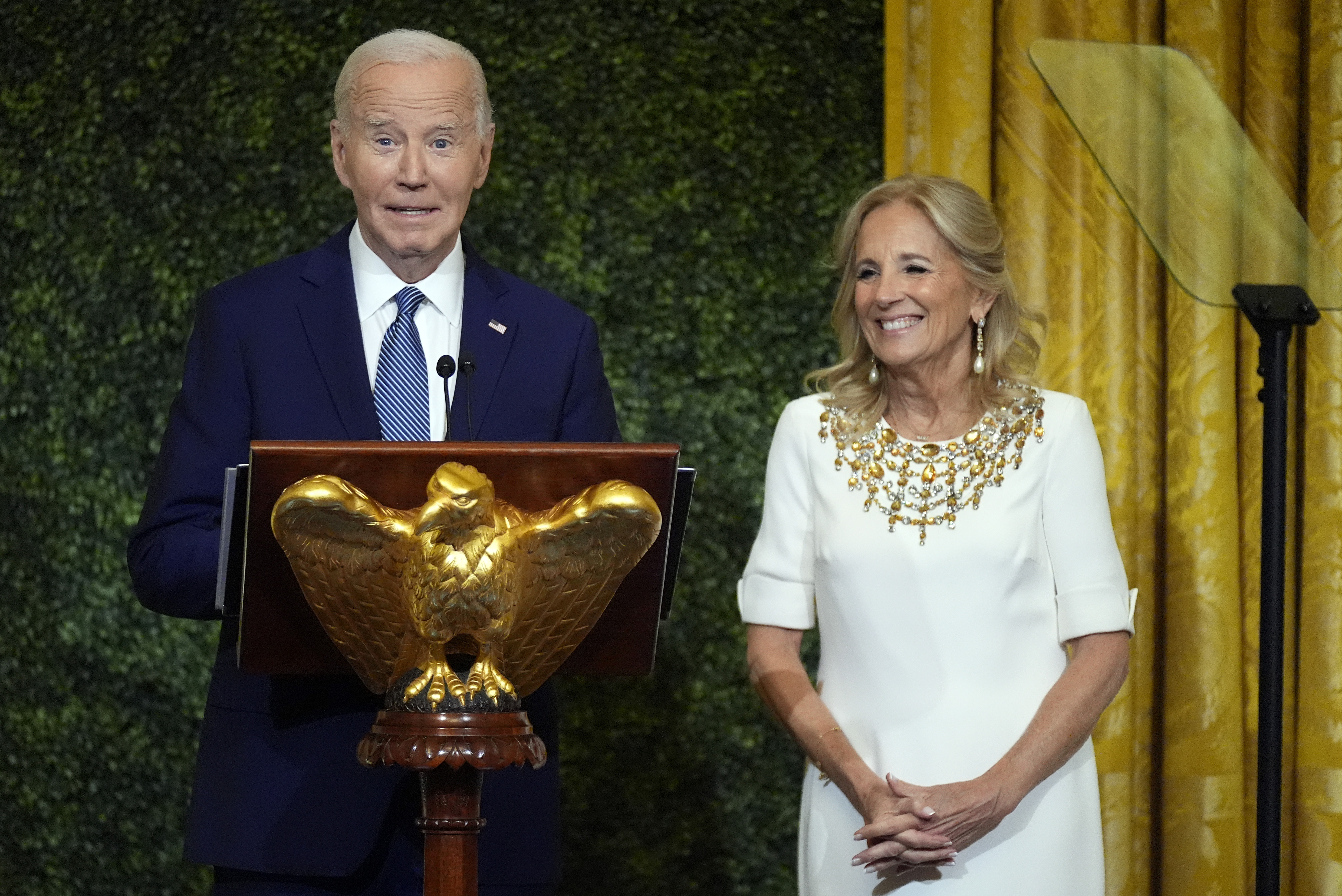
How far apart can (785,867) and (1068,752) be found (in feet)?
5.23

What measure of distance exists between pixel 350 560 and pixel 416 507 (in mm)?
84

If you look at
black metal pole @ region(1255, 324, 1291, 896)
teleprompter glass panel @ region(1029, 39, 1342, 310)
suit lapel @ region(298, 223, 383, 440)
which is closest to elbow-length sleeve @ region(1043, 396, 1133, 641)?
black metal pole @ region(1255, 324, 1291, 896)

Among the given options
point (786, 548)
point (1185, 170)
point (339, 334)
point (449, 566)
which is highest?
point (1185, 170)

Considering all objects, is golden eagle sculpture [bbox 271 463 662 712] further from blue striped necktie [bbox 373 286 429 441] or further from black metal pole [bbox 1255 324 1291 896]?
black metal pole [bbox 1255 324 1291 896]

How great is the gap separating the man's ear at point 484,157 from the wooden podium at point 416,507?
755 mm

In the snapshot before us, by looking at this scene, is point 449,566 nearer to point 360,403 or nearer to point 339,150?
point 360,403

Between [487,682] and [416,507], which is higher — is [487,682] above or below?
below

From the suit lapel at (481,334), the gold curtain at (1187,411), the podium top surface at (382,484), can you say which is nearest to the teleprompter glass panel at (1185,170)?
the gold curtain at (1187,411)

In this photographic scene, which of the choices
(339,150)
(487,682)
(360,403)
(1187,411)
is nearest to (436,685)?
(487,682)

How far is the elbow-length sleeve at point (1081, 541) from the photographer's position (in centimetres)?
219

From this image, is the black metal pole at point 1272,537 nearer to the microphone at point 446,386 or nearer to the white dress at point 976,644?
the white dress at point 976,644

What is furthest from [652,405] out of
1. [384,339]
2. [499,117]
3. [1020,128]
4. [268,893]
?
[268,893]

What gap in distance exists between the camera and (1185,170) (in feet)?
8.81

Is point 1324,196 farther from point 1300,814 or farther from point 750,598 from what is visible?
point 750,598
